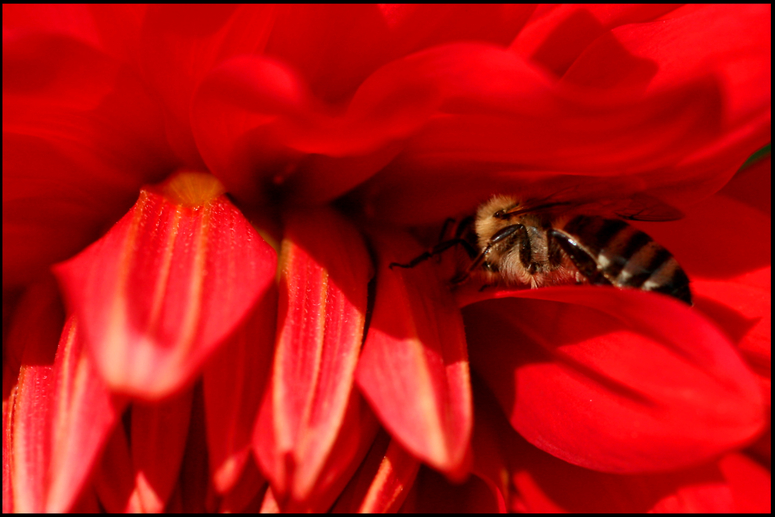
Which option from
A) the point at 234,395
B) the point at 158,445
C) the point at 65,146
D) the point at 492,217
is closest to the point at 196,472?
the point at 158,445

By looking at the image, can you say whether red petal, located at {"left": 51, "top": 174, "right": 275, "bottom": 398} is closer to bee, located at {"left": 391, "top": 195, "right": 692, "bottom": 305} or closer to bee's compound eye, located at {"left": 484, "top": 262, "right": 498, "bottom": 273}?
bee, located at {"left": 391, "top": 195, "right": 692, "bottom": 305}

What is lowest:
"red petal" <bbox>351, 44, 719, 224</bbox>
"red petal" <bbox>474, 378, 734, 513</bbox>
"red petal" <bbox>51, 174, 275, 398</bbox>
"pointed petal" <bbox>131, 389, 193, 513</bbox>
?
"red petal" <bbox>474, 378, 734, 513</bbox>

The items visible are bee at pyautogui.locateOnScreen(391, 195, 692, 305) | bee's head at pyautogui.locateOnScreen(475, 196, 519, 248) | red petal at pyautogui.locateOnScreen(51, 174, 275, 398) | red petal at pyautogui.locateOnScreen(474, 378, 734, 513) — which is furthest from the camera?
bee's head at pyautogui.locateOnScreen(475, 196, 519, 248)

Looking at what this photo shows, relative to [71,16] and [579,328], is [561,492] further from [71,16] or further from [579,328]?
[71,16]

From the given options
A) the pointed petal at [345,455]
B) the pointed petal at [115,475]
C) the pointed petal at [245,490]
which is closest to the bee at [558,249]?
the pointed petal at [345,455]

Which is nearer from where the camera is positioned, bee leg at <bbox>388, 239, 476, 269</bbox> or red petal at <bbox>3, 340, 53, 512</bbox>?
red petal at <bbox>3, 340, 53, 512</bbox>

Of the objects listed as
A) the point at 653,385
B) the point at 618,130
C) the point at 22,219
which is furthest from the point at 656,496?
the point at 22,219

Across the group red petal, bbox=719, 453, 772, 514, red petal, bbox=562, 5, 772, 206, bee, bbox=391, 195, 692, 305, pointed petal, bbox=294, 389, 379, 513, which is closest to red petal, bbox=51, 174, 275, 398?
pointed petal, bbox=294, 389, 379, 513
